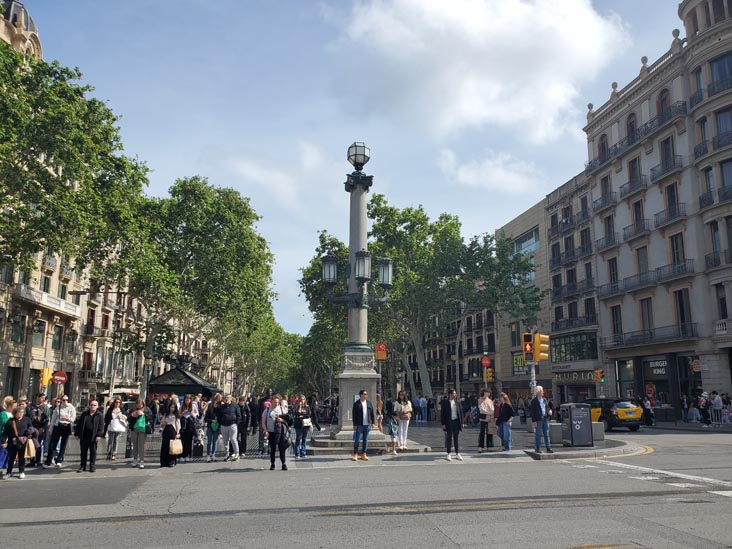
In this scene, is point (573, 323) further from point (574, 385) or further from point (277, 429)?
point (277, 429)

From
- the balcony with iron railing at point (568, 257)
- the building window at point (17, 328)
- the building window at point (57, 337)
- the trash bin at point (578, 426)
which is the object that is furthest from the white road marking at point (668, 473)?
the building window at point (57, 337)

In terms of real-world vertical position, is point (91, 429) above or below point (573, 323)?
below

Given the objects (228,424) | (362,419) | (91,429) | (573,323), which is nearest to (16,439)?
(91,429)

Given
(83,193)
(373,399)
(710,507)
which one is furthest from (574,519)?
(83,193)

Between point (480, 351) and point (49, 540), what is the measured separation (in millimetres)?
61743

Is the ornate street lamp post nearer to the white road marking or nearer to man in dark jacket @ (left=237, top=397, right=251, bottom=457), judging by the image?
man in dark jacket @ (left=237, top=397, right=251, bottom=457)

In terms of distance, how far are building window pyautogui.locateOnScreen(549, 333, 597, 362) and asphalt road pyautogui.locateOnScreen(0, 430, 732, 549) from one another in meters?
33.4

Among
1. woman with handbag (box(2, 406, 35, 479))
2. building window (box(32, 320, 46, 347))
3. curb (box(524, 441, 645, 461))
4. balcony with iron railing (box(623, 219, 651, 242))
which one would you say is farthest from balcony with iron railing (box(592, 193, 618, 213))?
woman with handbag (box(2, 406, 35, 479))

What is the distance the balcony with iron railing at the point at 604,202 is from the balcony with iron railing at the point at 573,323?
27.2 feet

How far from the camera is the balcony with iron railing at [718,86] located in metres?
34.5

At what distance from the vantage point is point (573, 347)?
48250 mm

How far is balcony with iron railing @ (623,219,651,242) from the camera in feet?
133

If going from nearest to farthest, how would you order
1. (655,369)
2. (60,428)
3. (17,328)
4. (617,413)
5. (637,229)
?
(60,428), (617,413), (17,328), (655,369), (637,229)

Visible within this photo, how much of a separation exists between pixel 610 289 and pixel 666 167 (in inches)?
384
